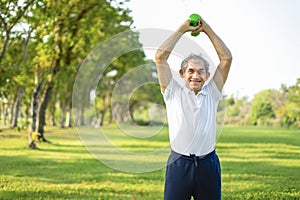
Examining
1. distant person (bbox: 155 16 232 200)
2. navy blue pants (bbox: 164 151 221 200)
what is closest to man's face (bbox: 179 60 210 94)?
distant person (bbox: 155 16 232 200)

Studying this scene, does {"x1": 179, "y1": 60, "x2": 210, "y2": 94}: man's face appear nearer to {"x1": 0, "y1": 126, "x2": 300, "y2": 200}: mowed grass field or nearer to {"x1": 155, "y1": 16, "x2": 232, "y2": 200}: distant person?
{"x1": 155, "y1": 16, "x2": 232, "y2": 200}: distant person

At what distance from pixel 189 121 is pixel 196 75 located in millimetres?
302

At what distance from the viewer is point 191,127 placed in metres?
3.01

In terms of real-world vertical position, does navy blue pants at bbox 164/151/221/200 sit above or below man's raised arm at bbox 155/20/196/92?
below

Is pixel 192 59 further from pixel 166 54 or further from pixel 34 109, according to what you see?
pixel 34 109

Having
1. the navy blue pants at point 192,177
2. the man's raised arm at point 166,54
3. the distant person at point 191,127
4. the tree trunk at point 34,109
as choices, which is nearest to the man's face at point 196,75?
the distant person at point 191,127

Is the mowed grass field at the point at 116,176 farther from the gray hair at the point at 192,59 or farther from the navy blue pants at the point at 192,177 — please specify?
the gray hair at the point at 192,59

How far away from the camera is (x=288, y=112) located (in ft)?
83.6

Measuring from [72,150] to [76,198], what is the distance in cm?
825

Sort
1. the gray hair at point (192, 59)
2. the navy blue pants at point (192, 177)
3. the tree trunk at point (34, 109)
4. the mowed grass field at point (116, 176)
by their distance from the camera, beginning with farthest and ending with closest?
the tree trunk at point (34, 109) < the mowed grass field at point (116, 176) < the gray hair at point (192, 59) < the navy blue pants at point (192, 177)

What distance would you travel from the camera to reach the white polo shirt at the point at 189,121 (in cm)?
301

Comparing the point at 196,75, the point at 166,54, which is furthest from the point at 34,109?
the point at 196,75

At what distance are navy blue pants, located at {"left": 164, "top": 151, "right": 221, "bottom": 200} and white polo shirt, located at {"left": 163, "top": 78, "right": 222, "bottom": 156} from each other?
0.05 m

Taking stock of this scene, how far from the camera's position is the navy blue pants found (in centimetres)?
299
